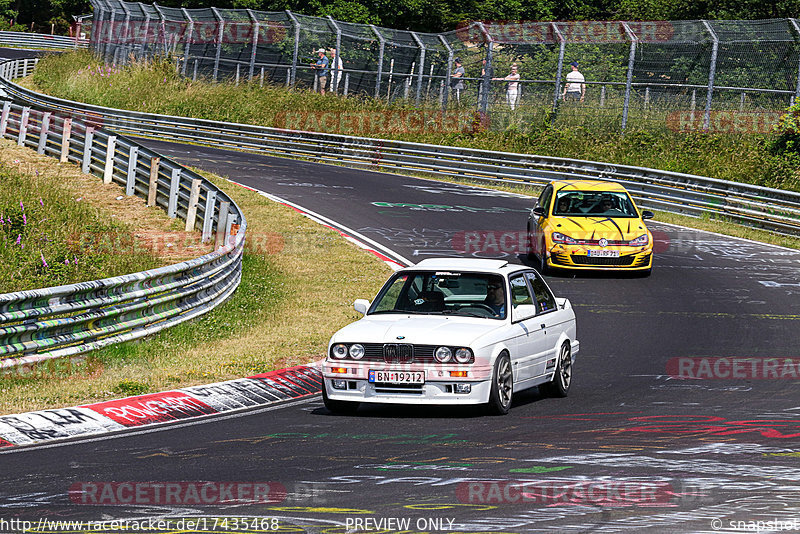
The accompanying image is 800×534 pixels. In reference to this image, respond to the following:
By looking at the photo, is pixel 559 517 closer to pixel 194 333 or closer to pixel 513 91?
pixel 194 333

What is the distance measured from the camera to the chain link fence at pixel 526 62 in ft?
104

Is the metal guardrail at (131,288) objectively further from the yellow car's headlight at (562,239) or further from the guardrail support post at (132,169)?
the yellow car's headlight at (562,239)

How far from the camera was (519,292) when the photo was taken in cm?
1155

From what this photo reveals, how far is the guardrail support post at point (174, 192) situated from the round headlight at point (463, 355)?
15678 millimetres

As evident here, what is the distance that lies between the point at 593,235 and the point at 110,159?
13625 mm

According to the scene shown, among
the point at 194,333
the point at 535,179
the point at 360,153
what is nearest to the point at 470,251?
the point at 194,333

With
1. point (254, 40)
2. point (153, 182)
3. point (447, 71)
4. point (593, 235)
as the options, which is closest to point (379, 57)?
point (447, 71)

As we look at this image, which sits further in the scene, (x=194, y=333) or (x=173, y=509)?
(x=194, y=333)

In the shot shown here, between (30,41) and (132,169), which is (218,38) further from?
(30,41)

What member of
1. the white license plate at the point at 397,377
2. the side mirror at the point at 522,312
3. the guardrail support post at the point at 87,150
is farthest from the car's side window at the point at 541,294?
the guardrail support post at the point at 87,150

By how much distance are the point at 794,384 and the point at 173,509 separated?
766 cm

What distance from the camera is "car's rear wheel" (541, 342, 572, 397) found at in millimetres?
11566

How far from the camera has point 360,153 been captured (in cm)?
3753

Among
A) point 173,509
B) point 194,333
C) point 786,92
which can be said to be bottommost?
point 194,333
